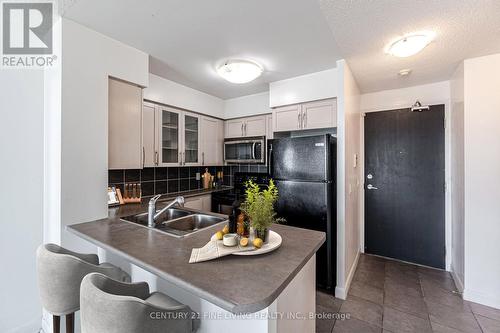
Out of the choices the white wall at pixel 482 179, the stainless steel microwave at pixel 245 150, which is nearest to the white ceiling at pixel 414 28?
the white wall at pixel 482 179

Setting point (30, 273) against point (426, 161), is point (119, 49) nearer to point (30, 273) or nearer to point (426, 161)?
point (30, 273)

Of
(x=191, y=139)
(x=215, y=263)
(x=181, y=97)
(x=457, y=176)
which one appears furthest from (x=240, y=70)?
(x=457, y=176)

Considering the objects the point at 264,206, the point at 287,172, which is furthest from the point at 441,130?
the point at 264,206

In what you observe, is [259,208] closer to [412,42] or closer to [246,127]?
[412,42]

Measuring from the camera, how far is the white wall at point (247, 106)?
11.0 ft

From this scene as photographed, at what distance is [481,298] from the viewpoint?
216 cm

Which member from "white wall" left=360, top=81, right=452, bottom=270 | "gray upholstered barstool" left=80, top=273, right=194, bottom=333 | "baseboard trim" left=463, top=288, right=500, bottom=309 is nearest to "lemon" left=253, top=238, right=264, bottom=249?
"gray upholstered barstool" left=80, top=273, right=194, bottom=333

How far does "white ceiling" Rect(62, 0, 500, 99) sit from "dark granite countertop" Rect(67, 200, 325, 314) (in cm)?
155

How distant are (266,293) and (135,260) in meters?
0.70

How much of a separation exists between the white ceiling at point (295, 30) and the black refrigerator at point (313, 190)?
87 cm

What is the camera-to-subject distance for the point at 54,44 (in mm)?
1713

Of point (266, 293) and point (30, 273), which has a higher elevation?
point (266, 293)

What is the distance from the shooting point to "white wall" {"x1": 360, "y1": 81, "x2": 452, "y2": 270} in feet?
9.37

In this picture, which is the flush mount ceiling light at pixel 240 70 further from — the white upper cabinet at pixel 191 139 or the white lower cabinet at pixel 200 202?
the white lower cabinet at pixel 200 202
